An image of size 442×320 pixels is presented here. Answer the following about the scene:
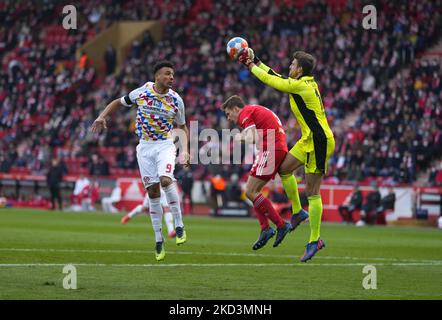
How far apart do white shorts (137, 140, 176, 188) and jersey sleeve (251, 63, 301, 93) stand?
199 cm

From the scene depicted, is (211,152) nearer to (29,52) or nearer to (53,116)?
(53,116)

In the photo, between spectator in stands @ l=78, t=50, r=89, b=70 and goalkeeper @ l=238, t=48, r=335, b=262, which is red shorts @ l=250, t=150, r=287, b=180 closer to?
goalkeeper @ l=238, t=48, r=335, b=262

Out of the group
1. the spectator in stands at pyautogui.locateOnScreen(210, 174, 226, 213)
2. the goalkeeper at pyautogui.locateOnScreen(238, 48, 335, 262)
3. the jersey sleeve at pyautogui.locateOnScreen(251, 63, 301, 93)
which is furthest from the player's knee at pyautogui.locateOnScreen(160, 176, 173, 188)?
the spectator in stands at pyautogui.locateOnScreen(210, 174, 226, 213)

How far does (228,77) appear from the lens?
42062mm

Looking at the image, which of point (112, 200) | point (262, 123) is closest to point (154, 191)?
point (262, 123)

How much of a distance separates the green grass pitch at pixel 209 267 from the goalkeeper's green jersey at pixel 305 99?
2016 mm

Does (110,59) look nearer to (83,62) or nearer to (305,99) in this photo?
(83,62)

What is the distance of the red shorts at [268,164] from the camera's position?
48.7ft

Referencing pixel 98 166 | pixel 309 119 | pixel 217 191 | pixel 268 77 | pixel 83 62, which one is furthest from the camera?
pixel 83 62

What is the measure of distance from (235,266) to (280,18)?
3065 cm

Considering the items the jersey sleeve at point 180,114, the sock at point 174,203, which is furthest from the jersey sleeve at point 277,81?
the sock at point 174,203

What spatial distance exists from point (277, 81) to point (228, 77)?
2846 centimetres

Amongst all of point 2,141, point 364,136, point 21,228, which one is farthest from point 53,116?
point 21,228

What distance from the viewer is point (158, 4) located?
50438 millimetres
